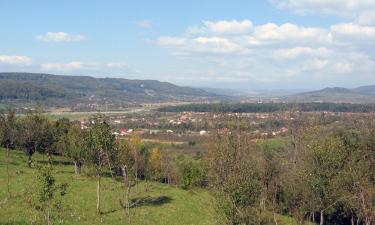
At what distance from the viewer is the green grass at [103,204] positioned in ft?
109

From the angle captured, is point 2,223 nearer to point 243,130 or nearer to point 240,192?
point 240,192

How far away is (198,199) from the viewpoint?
51.9 m

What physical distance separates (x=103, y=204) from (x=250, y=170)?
17.1 meters

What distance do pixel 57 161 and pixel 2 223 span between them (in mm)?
43311

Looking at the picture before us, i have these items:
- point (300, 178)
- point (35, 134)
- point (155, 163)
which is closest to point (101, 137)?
point (300, 178)

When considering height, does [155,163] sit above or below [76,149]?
below

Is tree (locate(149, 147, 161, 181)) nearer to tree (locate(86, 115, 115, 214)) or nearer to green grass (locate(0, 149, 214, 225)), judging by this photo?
green grass (locate(0, 149, 214, 225))

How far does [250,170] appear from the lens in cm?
3036

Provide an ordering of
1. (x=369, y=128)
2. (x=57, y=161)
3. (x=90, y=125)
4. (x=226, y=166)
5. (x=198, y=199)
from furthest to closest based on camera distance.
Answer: (x=57, y=161)
(x=369, y=128)
(x=198, y=199)
(x=226, y=166)
(x=90, y=125)

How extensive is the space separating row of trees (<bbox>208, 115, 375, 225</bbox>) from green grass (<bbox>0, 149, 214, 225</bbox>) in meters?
2.69

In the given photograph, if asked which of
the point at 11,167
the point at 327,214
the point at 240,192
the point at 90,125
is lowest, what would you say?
the point at 327,214

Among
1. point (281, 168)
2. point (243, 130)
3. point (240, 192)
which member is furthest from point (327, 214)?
point (240, 192)

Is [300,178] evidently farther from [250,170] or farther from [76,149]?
[76,149]

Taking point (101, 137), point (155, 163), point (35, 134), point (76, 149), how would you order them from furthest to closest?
point (155, 163)
point (35, 134)
point (76, 149)
point (101, 137)
